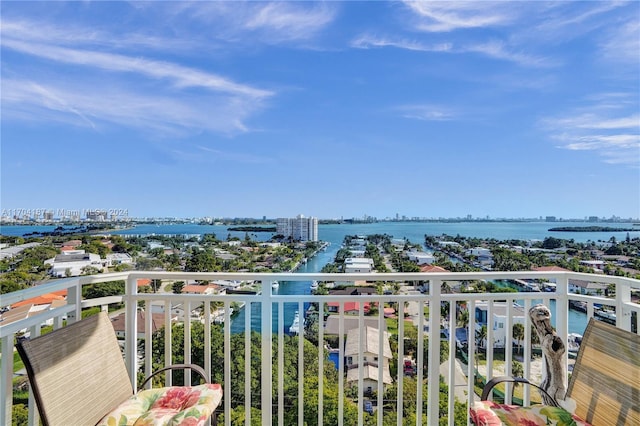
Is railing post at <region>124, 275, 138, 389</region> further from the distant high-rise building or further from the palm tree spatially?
the palm tree

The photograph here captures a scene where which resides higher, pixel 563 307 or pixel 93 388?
pixel 563 307

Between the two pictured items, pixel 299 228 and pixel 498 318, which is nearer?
pixel 498 318

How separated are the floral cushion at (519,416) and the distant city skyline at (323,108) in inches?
126

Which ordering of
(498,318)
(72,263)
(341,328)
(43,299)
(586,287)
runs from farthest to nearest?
(72,263), (498,318), (586,287), (341,328), (43,299)

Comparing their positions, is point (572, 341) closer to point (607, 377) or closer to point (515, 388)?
point (515, 388)

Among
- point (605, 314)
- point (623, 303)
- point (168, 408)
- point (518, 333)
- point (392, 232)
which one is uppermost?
point (392, 232)

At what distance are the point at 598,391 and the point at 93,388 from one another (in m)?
2.74

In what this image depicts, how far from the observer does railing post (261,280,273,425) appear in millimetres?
2277

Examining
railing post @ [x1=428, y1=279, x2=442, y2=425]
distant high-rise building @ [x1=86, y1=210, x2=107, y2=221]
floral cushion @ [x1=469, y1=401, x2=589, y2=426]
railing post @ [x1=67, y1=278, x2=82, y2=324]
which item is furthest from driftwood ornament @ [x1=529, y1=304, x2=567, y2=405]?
distant high-rise building @ [x1=86, y1=210, x2=107, y2=221]

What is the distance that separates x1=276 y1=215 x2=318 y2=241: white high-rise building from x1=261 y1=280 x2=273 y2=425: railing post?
311 cm

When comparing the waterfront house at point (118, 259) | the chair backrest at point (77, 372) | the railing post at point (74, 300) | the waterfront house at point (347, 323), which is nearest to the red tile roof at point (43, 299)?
the railing post at point (74, 300)

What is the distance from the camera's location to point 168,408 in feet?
6.03

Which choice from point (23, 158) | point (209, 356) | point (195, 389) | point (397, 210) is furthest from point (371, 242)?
point (23, 158)

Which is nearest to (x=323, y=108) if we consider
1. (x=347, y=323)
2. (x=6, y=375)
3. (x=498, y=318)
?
(x=347, y=323)
